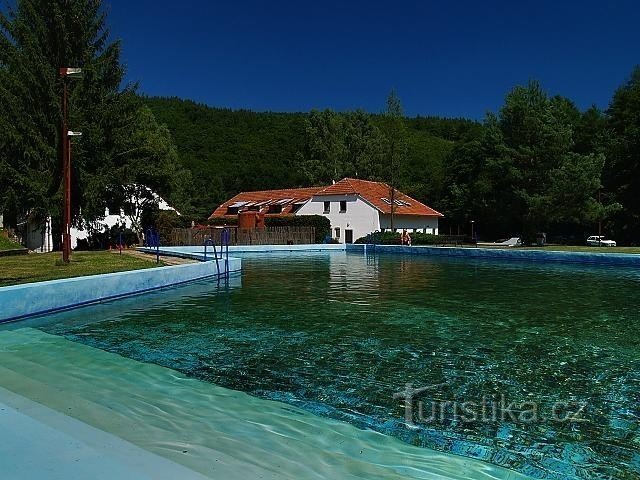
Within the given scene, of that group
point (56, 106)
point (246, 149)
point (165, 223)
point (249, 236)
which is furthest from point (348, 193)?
point (246, 149)

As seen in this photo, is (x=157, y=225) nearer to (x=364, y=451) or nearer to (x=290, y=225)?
(x=290, y=225)

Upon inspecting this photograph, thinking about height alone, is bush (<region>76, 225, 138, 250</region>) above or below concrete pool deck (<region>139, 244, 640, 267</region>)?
above

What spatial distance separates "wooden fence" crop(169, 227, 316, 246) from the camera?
43438mm

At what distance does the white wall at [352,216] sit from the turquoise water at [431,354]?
37.0 m

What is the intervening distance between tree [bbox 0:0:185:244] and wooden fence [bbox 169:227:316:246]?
8.52 meters

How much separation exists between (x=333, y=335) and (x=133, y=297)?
7.44 metres

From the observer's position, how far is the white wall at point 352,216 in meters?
53.9

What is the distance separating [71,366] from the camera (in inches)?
298

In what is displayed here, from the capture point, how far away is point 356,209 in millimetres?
54344

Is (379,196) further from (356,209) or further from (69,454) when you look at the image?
(69,454)

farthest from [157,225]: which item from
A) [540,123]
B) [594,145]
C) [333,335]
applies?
[594,145]

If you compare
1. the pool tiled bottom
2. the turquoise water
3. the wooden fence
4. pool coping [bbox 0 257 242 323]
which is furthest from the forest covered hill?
the pool tiled bottom

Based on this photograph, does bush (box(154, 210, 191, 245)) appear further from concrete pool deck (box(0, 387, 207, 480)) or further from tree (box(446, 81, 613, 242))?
concrete pool deck (box(0, 387, 207, 480))

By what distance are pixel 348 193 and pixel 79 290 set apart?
4227 cm
